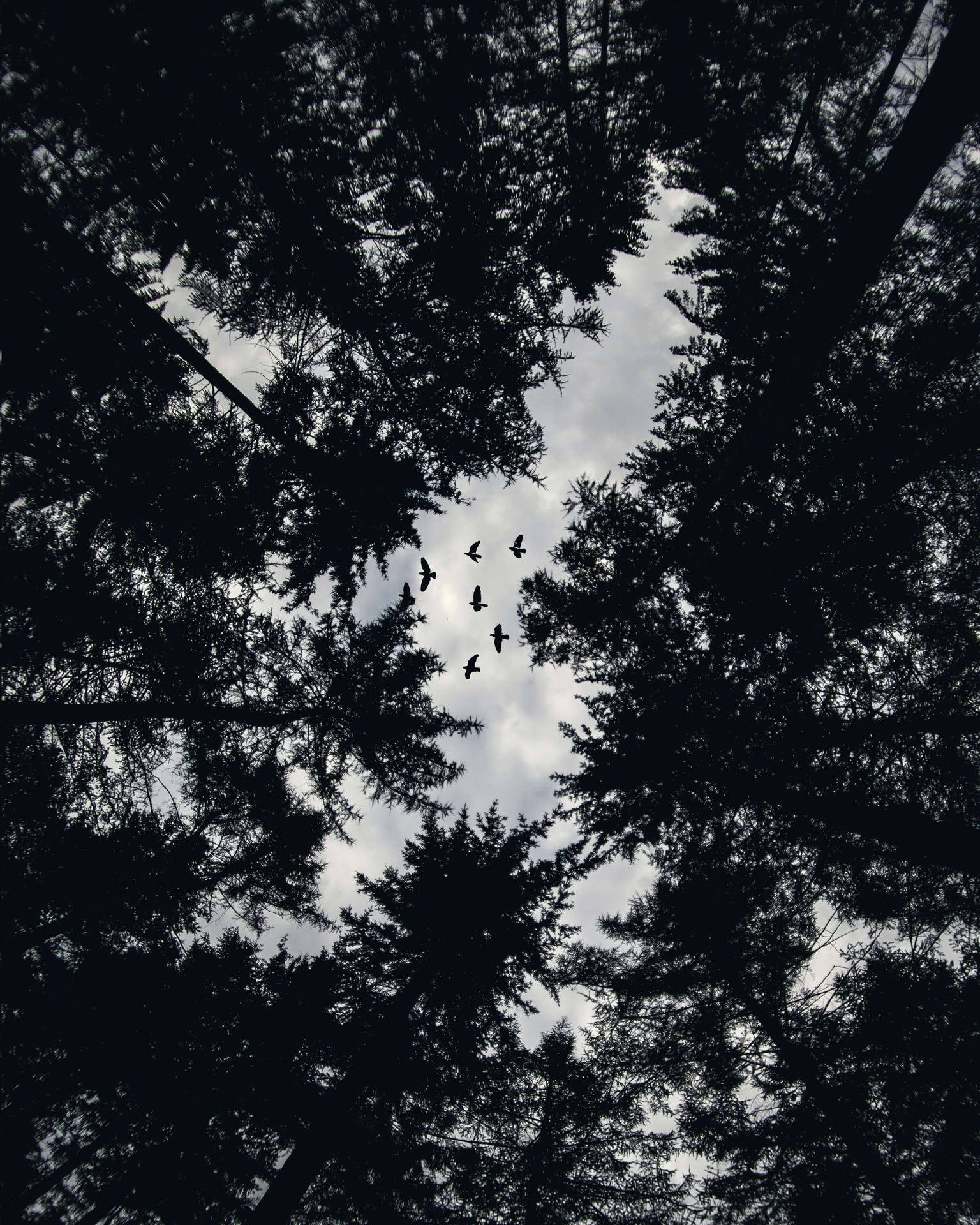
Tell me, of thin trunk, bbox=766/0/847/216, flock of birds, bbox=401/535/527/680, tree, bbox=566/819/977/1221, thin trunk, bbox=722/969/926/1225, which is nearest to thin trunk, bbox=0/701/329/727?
flock of birds, bbox=401/535/527/680

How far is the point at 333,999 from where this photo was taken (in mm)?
6633

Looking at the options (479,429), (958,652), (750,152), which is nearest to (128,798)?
(479,429)

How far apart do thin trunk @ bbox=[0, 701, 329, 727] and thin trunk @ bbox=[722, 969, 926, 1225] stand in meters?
7.34

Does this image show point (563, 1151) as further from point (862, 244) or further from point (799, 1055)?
point (862, 244)

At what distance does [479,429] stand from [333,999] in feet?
24.7

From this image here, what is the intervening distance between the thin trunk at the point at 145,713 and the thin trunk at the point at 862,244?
19.7 ft

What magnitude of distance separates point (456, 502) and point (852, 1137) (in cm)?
859

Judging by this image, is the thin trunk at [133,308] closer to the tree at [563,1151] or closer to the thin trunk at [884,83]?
the thin trunk at [884,83]

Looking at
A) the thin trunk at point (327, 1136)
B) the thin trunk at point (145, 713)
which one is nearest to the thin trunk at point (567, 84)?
the thin trunk at point (145, 713)

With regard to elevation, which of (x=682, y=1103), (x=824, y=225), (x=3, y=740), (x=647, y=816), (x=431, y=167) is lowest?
(x=3, y=740)

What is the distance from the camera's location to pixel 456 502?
635cm

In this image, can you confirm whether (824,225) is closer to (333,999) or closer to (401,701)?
(401,701)

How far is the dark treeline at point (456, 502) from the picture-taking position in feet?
15.7

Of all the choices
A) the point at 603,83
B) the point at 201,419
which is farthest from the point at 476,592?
the point at 603,83
